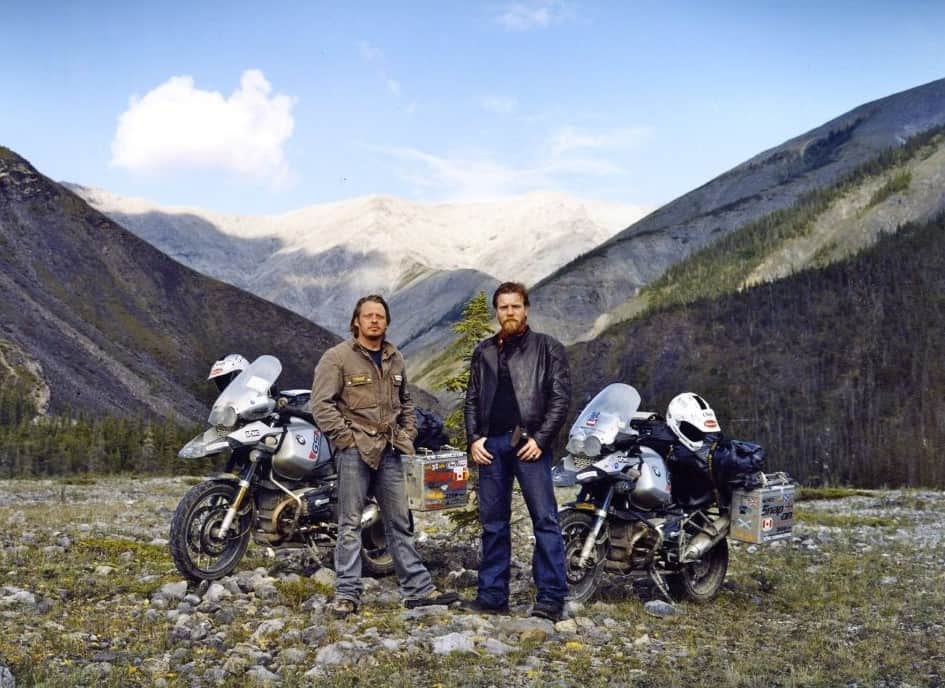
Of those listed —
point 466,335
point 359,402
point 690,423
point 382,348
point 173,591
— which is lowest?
point 173,591

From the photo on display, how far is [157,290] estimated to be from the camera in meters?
174

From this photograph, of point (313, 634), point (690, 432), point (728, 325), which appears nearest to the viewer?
point (313, 634)

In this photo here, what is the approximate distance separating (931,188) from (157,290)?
14761 cm

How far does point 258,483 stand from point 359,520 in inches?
63.0

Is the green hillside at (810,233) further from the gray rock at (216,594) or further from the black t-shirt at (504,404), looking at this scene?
the gray rock at (216,594)

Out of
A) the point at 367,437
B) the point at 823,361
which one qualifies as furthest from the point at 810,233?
the point at 367,437

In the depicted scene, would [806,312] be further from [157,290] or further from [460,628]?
[460,628]

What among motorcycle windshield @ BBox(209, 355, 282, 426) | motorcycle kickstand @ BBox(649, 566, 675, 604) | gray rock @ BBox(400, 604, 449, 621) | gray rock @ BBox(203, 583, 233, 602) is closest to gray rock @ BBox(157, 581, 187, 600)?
gray rock @ BBox(203, 583, 233, 602)

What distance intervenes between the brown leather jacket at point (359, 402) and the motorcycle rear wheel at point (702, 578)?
3.74 m

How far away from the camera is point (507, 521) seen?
9.21 m

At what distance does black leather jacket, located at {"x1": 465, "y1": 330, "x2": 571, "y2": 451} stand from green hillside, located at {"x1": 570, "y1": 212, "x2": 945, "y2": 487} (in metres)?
80.5

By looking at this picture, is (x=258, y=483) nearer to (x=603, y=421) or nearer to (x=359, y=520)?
(x=359, y=520)

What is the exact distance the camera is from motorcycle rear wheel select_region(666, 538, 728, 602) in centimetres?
1056

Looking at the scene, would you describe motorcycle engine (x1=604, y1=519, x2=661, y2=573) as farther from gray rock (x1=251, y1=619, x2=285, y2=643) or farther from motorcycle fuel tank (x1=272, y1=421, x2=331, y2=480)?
gray rock (x1=251, y1=619, x2=285, y2=643)
